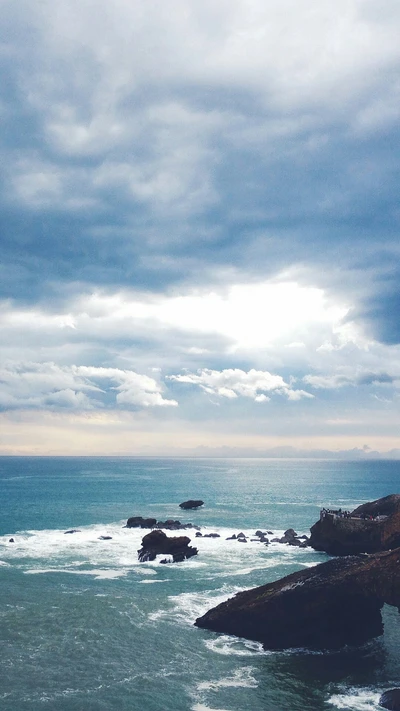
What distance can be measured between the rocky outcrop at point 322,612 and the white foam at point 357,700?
24.3ft

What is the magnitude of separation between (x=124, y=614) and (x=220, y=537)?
39.1 m

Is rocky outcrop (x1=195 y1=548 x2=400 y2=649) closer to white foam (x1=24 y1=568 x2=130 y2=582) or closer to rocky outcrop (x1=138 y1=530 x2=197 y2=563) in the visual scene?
white foam (x1=24 y1=568 x2=130 y2=582)

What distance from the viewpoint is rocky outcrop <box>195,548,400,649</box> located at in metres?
38.9

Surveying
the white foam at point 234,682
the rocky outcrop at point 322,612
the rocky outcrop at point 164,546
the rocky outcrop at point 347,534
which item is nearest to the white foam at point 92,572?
the rocky outcrop at point 164,546

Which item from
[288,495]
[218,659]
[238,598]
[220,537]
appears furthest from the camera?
[288,495]

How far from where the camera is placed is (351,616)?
130 ft

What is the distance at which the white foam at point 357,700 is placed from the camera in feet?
97.2

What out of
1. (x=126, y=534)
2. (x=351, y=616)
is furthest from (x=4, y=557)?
(x=351, y=616)

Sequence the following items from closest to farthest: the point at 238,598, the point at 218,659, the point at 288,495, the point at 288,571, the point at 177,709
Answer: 1. the point at 177,709
2. the point at 218,659
3. the point at 238,598
4. the point at 288,571
5. the point at 288,495

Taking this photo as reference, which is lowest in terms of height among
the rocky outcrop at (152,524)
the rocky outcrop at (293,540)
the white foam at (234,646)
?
the rocky outcrop at (152,524)

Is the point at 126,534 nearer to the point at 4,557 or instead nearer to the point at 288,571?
the point at 4,557

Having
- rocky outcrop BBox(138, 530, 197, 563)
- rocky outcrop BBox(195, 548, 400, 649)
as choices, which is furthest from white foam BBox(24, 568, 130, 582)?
rocky outcrop BBox(195, 548, 400, 649)

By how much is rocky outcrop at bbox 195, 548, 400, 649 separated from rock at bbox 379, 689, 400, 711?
796cm

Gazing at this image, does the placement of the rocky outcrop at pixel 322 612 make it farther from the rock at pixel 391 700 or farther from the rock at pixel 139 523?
the rock at pixel 139 523
